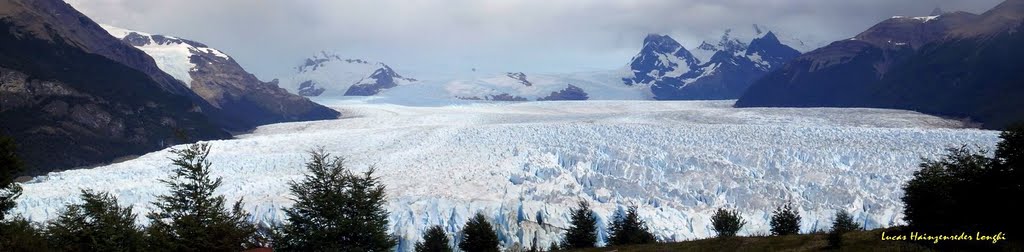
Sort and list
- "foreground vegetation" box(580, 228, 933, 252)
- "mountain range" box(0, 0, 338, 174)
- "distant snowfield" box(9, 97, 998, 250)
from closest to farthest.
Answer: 1. "foreground vegetation" box(580, 228, 933, 252)
2. "distant snowfield" box(9, 97, 998, 250)
3. "mountain range" box(0, 0, 338, 174)

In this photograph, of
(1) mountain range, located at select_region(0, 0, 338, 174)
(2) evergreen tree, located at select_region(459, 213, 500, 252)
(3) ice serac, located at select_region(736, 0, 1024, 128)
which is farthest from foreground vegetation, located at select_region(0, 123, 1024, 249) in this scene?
(3) ice serac, located at select_region(736, 0, 1024, 128)

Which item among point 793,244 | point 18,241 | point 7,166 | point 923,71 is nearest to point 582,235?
point 793,244

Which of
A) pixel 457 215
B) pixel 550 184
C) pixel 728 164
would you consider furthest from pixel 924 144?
pixel 457 215

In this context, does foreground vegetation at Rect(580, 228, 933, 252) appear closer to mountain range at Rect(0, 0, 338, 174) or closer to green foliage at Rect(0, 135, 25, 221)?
green foliage at Rect(0, 135, 25, 221)

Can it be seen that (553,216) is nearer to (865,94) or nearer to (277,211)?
(277,211)

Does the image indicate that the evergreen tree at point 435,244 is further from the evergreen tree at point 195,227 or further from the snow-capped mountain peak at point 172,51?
the snow-capped mountain peak at point 172,51

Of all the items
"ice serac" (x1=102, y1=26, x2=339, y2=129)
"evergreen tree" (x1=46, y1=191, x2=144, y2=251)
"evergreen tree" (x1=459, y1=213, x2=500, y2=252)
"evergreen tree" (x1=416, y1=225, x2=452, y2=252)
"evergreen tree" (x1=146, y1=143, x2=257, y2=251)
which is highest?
"ice serac" (x1=102, y1=26, x2=339, y2=129)
